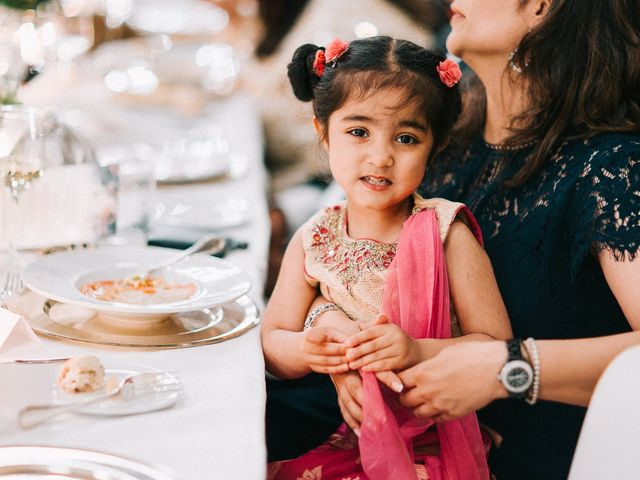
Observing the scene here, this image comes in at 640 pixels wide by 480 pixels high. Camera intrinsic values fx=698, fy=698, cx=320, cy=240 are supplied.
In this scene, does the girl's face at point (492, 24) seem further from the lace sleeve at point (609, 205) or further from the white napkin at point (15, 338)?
the white napkin at point (15, 338)

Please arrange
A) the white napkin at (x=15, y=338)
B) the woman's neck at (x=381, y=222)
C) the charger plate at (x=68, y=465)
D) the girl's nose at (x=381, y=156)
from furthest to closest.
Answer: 1. the woman's neck at (x=381, y=222)
2. the girl's nose at (x=381, y=156)
3. the white napkin at (x=15, y=338)
4. the charger plate at (x=68, y=465)

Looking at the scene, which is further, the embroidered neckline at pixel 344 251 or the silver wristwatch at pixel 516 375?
the embroidered neckline at pixel 344 251

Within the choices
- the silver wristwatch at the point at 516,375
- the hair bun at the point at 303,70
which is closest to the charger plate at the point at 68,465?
the silver wristwatch at the point at 516,375

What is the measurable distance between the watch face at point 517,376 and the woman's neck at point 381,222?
0.35m

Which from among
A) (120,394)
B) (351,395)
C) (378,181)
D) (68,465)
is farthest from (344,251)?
(68,465)

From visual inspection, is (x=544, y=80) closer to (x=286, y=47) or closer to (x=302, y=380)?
(x=302, y=380)

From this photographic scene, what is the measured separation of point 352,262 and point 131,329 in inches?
15.3

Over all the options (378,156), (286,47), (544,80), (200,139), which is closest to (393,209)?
(378,156)

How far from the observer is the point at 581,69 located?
1346mm

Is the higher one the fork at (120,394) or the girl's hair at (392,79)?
the girl's hair at (392,79)

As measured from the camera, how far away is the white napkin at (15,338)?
2.98ft

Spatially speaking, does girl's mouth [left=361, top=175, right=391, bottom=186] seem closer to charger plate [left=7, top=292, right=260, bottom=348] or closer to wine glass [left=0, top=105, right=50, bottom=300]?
charger plate [left=7, top=292, right=260, bottom=348]

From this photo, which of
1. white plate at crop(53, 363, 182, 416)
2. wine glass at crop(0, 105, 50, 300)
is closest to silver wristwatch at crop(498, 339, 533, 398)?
white plate at crop(53, 363, 182, 416)

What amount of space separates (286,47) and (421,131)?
2.70 m
